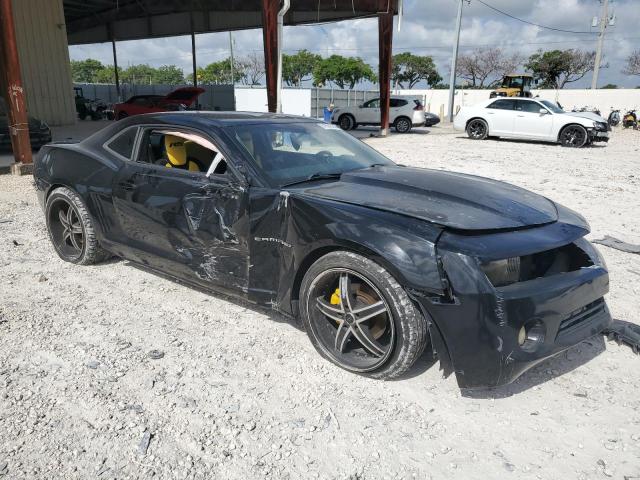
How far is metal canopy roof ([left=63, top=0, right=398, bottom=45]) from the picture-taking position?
21938mm

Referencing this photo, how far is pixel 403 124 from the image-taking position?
895 inches

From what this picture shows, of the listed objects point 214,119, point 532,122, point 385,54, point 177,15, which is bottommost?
point 532,122

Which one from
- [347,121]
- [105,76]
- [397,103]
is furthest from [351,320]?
[105,76]

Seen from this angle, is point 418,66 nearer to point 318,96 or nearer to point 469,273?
point 318,96

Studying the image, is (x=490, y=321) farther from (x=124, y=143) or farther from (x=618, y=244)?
(x=618, y=244)

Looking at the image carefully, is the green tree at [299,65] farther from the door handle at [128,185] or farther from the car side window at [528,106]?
the door handle at [128,185]

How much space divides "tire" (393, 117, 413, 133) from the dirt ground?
1949 centimetres

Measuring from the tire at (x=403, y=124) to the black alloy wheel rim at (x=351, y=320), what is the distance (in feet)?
68.1

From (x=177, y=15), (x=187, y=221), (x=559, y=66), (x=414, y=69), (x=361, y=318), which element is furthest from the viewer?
(x=414, y=69)

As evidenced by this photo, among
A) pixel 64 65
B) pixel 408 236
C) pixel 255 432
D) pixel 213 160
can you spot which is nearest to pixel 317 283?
pixel 408 236

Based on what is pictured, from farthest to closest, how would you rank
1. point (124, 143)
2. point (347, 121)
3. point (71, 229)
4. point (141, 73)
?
1. point (141, 73)
2. point (347, 121)
3. point (71, 229)
4. point (124, 143)

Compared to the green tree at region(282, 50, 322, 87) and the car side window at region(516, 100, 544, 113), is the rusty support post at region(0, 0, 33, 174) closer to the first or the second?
the car side window at region(516, 100, 544, 113)

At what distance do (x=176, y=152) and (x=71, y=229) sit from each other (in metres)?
1.53

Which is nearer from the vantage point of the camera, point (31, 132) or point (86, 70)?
point (31, 132)
